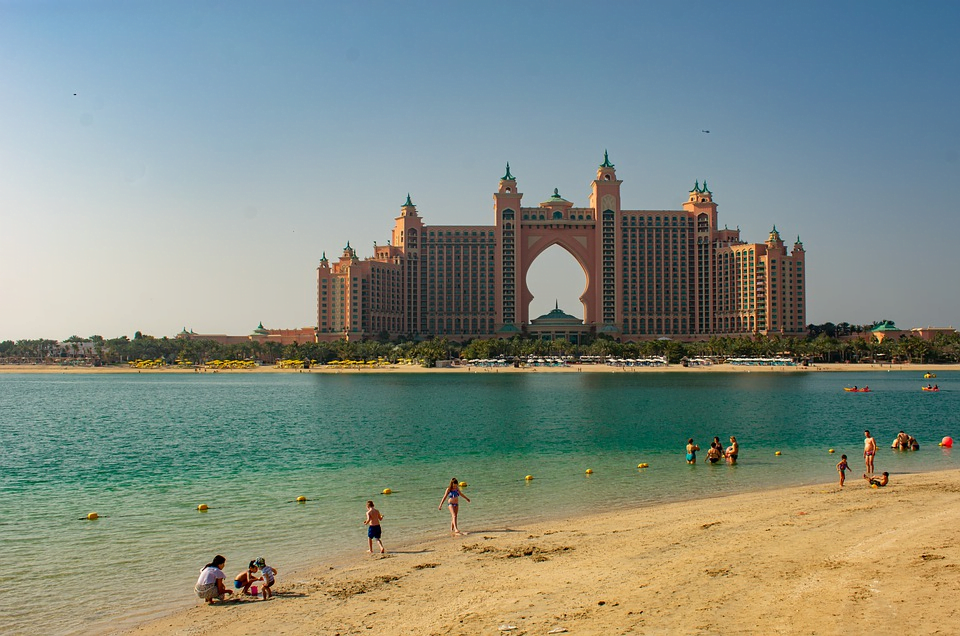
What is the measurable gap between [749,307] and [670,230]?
26145mm

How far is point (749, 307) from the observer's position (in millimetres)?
166875

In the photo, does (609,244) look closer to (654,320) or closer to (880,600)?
(654,320)

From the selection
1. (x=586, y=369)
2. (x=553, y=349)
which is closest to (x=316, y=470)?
(x=586, y=369)

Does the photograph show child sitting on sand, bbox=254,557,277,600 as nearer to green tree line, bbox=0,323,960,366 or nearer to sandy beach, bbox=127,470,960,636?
sandy beach, bbox=127,470,960,636

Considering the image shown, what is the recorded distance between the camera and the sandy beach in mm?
11250

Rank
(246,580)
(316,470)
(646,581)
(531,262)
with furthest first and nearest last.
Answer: (531,262) → (316,470) → (246,580) → (646,581)

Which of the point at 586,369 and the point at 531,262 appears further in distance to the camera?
the point at 531,262

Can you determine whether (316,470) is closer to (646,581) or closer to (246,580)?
(246,580)

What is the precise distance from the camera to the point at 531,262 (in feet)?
584

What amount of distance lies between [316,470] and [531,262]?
15054 cm

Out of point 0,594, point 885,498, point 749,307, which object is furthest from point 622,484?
point 749,307

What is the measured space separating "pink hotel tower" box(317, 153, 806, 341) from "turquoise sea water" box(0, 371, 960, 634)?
354ft

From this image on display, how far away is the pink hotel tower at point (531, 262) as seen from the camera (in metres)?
173

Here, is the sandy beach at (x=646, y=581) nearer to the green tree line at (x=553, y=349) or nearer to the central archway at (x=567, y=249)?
the green tree line at (x=553, y=349)
